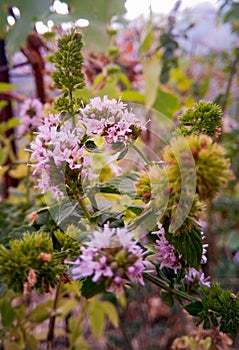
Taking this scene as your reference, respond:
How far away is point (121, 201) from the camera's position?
1.06 ft

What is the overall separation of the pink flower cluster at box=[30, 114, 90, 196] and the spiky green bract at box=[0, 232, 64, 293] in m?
0.04

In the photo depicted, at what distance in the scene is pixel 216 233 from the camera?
2.98 feet

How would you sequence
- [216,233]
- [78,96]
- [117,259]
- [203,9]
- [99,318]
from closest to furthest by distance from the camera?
[117,259] < [78,96] < [99,318] < [216,233] < [203,9]

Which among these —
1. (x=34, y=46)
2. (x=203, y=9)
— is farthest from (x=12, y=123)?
(x=203, y=9)

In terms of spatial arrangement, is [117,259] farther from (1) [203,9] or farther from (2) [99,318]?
(1) [203,9]

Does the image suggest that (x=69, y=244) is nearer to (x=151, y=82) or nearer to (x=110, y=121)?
(x=110, y=121)

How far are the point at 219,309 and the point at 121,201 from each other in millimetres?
97

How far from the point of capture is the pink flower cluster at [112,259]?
0.78 ft

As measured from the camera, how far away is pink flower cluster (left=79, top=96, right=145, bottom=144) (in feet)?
0.95

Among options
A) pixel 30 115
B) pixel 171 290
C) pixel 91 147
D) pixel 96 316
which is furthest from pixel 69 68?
pixel 96 316

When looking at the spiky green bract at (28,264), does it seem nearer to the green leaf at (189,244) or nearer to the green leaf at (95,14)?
the green leaf at (189,244)

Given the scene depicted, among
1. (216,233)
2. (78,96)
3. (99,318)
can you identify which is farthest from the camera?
(216,233)

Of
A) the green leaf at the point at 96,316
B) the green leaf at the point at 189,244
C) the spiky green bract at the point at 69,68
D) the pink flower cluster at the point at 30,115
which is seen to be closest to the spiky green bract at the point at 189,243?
the green leaf at the point at 189,244

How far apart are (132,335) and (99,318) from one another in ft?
0.24
